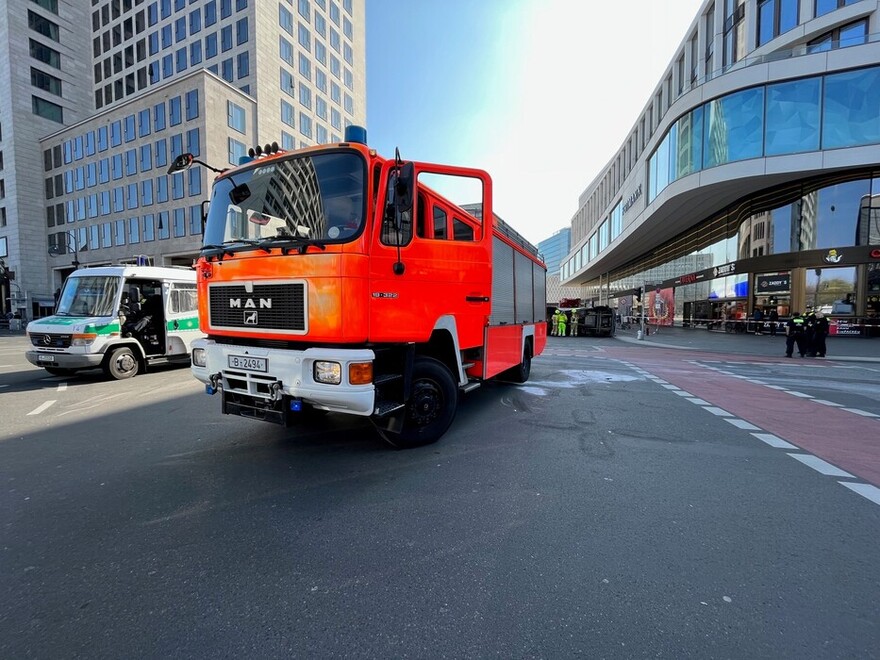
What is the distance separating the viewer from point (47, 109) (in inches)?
1896

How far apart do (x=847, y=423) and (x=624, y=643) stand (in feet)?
21.1

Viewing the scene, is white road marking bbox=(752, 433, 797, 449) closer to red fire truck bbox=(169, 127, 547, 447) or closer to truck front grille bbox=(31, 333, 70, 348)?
red fire truck bbox=(169, 127, 547, 447)

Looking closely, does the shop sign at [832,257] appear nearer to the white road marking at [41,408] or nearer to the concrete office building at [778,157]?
the concrete office building at [778,157]

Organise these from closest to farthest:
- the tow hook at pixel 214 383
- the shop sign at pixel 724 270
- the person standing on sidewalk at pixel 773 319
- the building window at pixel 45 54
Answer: the tow hook at pixel 214 383 → the person standing on sidewalk at pixel 773 319 → the shop sign at pixel 724 270 → the building window at pixel 45 54

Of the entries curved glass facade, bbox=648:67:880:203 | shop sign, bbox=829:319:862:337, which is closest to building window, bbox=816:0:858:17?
curved glass facade, bbox=648:67:880:203

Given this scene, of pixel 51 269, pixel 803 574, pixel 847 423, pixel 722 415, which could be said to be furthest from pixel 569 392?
pixel 51 269

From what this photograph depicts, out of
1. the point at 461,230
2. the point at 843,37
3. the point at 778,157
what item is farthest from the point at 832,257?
the point at 461,230

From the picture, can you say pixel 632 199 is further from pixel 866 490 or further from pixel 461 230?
pixel 866 490

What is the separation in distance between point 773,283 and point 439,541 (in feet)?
91.4

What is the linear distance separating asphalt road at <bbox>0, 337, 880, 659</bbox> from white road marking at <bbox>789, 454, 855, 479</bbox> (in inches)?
1.2

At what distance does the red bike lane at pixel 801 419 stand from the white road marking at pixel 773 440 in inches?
4.4

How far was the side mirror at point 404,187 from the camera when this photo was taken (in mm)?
3814

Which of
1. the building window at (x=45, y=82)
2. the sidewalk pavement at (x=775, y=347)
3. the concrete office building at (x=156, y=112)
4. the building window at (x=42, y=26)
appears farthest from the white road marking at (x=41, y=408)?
the building window at (x=42, y=26)

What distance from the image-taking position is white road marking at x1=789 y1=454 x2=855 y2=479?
4105mm
